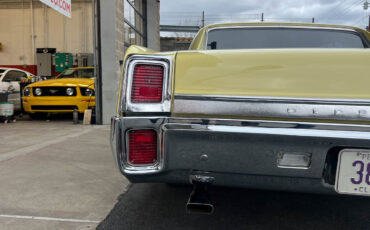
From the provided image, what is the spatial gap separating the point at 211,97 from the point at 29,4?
56.2 ft

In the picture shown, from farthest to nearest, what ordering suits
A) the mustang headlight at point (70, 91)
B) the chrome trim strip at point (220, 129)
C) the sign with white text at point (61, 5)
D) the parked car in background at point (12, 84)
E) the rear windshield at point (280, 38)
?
the parked car in background at point (12, 84), the mustang headlight at point (70, 91), the sign with white text at point (61, 5), the rear windshield at point (280, 38), the chrome trim strip at point (220, 129)

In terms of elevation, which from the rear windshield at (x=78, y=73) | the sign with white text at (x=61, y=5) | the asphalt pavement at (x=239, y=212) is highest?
the sign with white text at (x=61, y=5)

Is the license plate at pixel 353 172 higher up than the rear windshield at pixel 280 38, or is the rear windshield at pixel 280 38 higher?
the rear windshield at pixel 280 38

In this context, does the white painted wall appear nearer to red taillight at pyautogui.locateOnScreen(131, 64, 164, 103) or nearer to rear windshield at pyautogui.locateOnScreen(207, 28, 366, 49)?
rear windshield at pyautogui.locateOnScreen(207, 28, 366, 49)

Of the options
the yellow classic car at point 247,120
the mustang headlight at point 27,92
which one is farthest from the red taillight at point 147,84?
the mustang headlight at point 27,92

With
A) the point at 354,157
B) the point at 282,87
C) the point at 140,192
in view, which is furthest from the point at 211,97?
the point at 140,192

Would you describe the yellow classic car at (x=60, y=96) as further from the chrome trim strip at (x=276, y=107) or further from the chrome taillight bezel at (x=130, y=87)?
the chrome trim strip at (x=276, y=107)

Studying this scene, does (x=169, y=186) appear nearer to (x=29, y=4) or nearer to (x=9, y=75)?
(x=9, y=75)

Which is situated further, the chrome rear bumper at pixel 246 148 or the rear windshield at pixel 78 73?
the rear windshield at pixel 78 73

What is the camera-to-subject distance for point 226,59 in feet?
5.28

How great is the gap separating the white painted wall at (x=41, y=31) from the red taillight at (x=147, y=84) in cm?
1476

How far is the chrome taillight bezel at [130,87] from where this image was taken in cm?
155

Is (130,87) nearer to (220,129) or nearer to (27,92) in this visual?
(220,129)

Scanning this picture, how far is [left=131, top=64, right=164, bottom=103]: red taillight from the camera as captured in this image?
157cm
